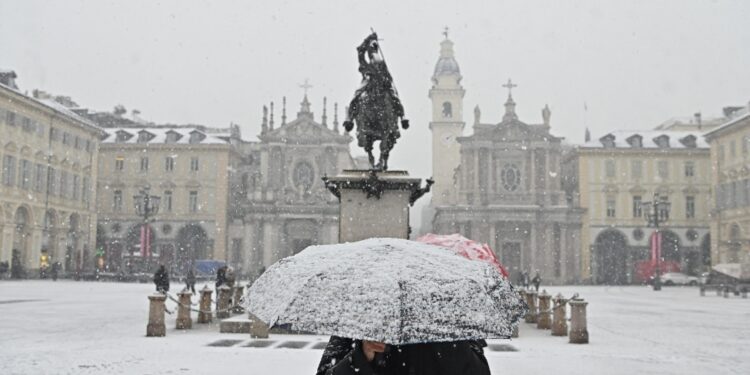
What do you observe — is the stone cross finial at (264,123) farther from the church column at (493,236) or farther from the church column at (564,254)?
the church column at (564,254)

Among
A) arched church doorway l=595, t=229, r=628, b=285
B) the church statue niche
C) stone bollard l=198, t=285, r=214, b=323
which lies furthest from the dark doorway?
stone bollard l=198, t=285, r=214, b=323

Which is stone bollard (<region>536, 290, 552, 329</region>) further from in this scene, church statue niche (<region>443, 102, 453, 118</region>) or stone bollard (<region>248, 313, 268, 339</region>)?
church statue niche (<region>443, 102, 453, 118</region>)

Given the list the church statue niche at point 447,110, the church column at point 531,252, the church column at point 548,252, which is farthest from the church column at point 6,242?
the church statue niche at point 447,110

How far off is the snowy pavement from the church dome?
226 feet

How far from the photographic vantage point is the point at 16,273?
4419cm

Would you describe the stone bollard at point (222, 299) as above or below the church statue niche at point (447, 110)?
below

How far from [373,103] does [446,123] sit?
240ft

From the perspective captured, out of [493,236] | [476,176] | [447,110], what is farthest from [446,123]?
[493,236]

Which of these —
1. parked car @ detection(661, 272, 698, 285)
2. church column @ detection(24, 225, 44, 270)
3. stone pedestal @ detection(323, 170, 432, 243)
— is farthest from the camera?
parked car @ detection(661, 272, 698, 285)

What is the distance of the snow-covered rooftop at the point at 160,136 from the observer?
65.0 metres

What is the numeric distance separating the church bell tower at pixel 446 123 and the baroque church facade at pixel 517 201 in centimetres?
1566

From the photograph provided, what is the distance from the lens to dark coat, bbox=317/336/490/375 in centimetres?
334

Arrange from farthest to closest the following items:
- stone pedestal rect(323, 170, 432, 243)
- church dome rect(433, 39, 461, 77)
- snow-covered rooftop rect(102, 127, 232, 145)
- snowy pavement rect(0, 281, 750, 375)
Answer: church dome rect(433, 39, 461, 77) → snow-covered rooftop rect(102, 127, 232, 145) → stone pedestal rect(323, 170, 432, 243) → snowy pavement rect(0, 281, 750, 375)

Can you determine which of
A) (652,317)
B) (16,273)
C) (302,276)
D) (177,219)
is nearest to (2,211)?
(16,273)
